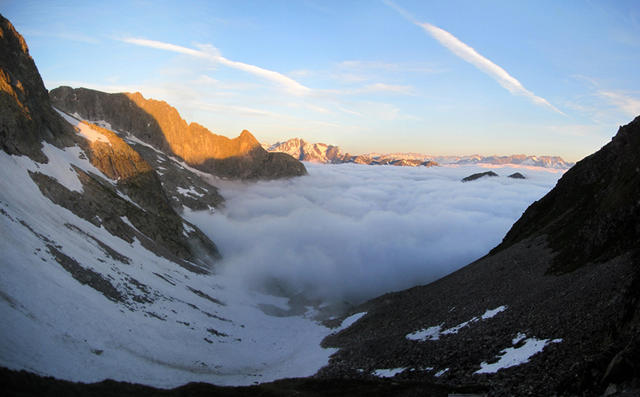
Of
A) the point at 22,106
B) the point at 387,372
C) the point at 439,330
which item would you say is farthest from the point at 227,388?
the point at 22,106

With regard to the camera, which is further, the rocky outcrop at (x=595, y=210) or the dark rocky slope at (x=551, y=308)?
the rocky outcrop at (x=595, y=210)

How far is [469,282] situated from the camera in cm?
6097

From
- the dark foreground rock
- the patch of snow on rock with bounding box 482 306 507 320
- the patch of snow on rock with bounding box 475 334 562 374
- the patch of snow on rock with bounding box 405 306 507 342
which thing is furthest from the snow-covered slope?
the patch of snow on rock with bounding box 475 334 562 374

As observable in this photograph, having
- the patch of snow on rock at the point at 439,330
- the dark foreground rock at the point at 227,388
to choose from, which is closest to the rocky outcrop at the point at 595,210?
the patch of snow on rock at the point at 439,330

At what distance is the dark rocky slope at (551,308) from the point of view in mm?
20922

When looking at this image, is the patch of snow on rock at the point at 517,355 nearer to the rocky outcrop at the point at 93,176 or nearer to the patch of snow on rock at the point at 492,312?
the patch of snow on rock at the point at 492,312

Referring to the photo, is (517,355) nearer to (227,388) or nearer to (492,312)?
(492,312)

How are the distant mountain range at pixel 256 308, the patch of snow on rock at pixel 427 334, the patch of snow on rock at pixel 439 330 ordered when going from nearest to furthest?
1. the distant mountain range at pixel 256 308
2. the patch of snow on rock at pixel 439 330
3. the patch of snow on rock at pixel 427 334

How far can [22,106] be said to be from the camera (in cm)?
7406

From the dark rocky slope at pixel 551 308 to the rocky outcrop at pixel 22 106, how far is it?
209 ft

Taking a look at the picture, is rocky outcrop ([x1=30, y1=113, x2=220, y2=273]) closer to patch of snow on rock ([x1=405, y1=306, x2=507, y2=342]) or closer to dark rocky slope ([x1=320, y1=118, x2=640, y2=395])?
dark rocky slope ([x1=320, y1=118, x2=640, y2=395])

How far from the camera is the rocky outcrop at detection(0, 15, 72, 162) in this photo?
67.2 m

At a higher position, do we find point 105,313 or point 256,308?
point 105,313

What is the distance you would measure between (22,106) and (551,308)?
295 feet
